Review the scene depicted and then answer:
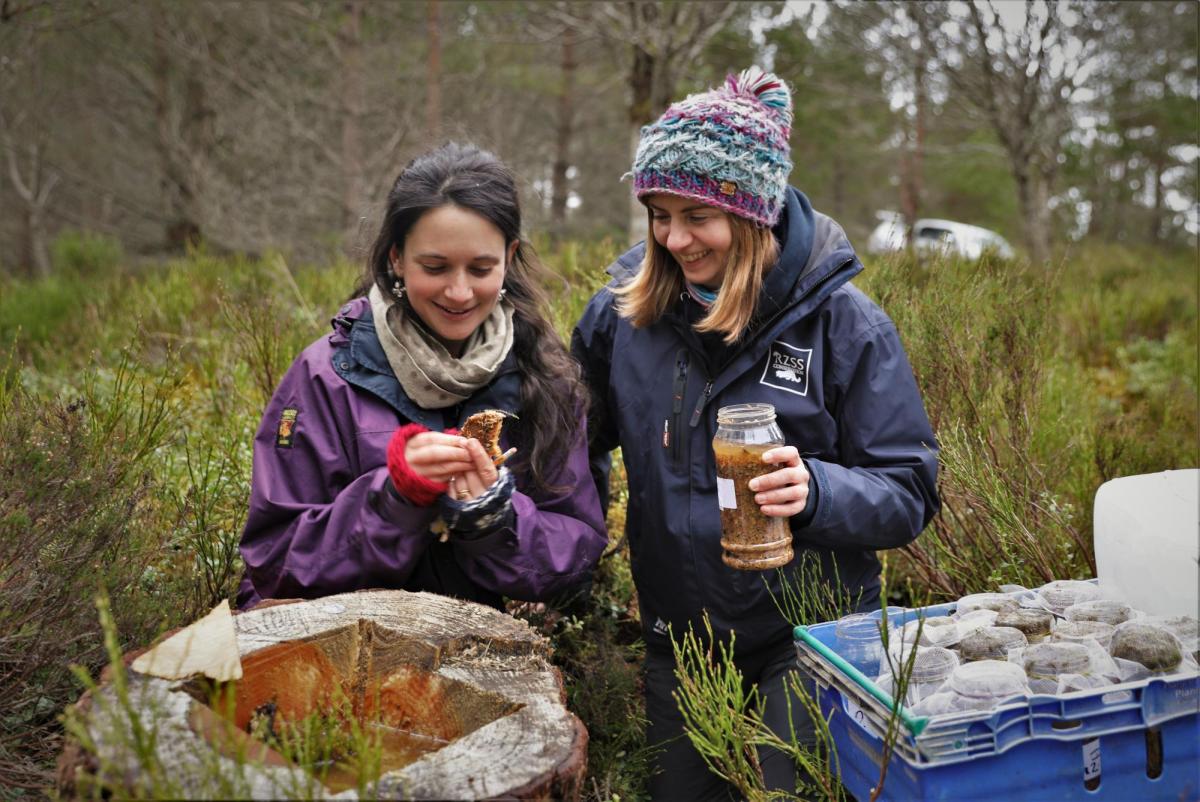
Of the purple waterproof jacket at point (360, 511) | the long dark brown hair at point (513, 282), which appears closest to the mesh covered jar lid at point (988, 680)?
the purple waterproof jacket at point (360, 511)

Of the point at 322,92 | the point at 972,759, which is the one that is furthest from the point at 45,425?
the point at 322,92

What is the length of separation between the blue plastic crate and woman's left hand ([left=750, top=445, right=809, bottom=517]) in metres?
0.49

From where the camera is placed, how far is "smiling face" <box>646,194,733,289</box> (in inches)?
104

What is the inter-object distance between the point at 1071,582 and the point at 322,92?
42.4 ft

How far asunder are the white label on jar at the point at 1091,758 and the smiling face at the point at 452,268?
172 cm

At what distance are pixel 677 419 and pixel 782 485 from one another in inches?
21.2

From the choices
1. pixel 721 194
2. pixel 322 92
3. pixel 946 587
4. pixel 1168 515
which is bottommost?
pixel 946 587

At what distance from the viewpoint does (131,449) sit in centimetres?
260

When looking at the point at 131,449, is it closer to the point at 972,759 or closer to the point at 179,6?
the point at 972,759

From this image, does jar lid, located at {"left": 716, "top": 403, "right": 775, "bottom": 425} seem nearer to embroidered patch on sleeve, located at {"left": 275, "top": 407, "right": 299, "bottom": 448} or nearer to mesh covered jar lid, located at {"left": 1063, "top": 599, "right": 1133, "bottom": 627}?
mesh covered jar lid, located at {"left": 1063, "top": 599, "right": 1133, "bottom": 627}

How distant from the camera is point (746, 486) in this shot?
7.25 ft

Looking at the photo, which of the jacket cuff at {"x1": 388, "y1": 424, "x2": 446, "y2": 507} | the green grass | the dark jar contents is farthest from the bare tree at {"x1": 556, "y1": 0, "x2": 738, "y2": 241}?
the jacket cuff at {"x1": 388, "y1": 424, "x2": 446, "y2": 507}

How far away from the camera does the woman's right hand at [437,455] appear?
209 cm

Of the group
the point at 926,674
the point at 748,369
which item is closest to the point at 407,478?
the point at 748,369
